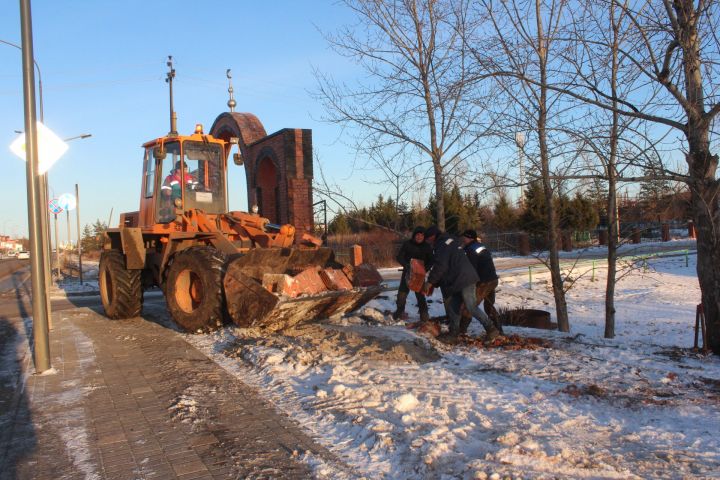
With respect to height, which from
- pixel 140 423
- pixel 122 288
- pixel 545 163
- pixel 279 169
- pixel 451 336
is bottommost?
pixel 140 423

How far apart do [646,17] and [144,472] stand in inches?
275

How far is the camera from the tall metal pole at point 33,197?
6.41 meters

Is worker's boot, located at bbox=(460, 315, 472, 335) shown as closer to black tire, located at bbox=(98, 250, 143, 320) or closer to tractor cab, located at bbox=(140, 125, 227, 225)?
tractor cab, located at bbox=(140, 125, 227, 225)

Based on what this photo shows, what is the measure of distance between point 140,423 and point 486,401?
2.92 metres

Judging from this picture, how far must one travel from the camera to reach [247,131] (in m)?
19.8

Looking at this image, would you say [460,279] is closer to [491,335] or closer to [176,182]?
[491,335]

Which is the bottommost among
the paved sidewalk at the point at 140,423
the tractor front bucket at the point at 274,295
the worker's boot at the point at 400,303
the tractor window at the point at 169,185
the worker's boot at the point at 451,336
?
the paved sidewalk at the point at 140,423

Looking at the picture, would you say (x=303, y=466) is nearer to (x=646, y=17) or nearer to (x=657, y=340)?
(x=646, y=17)

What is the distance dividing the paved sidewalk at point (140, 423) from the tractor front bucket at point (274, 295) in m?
0.88

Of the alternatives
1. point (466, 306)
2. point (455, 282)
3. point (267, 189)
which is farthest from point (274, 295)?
point (267, 189)

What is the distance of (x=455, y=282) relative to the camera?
7520 millimetres

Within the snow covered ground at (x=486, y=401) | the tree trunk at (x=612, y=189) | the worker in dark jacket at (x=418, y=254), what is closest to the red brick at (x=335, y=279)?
the snow covered ground at (x=486, y=401)

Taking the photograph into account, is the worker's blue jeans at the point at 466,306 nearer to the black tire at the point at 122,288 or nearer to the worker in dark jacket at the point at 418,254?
the worker in dark jacket at the point at 418,254

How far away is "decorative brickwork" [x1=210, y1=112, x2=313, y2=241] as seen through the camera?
17.2 metres
